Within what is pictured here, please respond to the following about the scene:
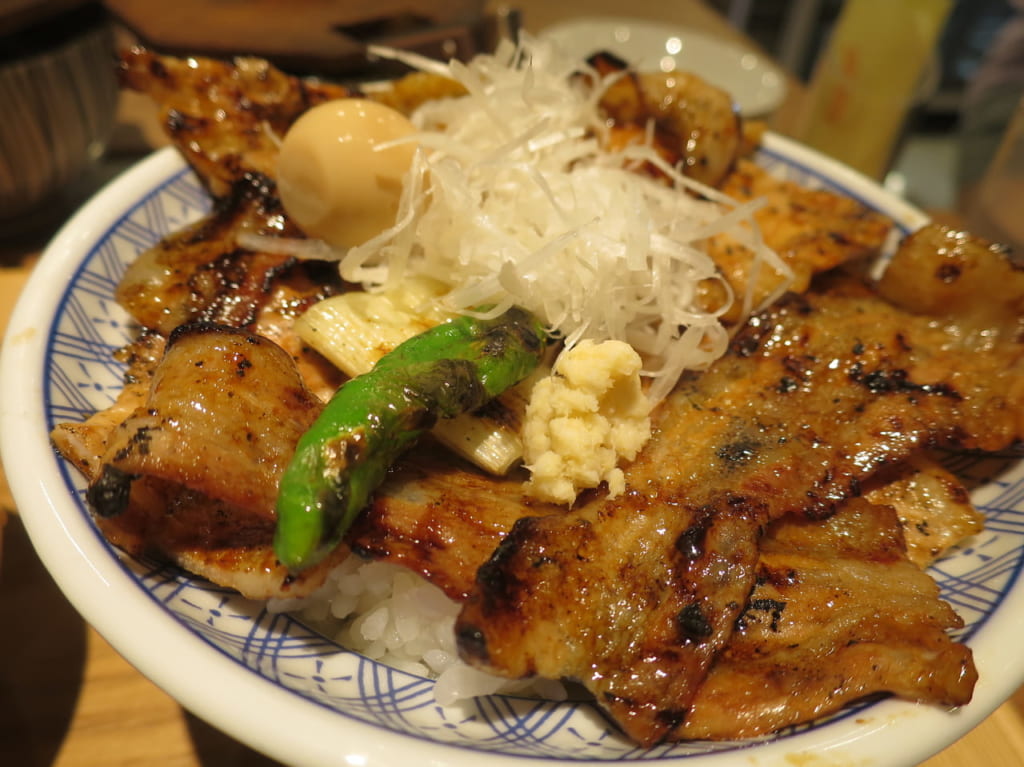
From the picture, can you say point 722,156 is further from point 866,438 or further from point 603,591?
point 603,591

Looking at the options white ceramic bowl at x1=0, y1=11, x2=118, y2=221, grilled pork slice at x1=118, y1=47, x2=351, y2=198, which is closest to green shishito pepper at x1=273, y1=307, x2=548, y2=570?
grilled pork slice at x1=118, y1=47, x2=351, y2=198

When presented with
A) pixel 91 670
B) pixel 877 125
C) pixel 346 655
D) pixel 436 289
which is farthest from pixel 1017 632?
pixel 877 125

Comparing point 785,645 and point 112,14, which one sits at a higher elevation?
point 112,14

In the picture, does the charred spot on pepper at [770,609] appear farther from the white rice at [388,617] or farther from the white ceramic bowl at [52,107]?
the white ceramic bowl at [52,107]

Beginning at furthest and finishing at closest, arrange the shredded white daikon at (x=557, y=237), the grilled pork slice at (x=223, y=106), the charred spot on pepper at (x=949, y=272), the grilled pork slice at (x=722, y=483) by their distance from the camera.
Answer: the grilled pork slice at (x=223, y=106), the charred spot on pepper at (x=949, y=272), the shredded white daikon at (x=557, y=237), the grilled pork slice at (x=722, y=483)

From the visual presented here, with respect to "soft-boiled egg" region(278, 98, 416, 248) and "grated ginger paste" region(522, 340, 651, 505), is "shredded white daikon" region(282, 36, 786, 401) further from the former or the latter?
"grated ginger paste" region(522, 340, 651, 505)

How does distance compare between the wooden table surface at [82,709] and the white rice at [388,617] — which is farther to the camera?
the wooden table surface at [82,709]

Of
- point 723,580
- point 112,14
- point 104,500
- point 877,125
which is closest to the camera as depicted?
point 104,500

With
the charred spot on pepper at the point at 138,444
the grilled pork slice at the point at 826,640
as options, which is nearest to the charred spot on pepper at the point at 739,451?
the grilled pork slice at the point at 826,640
